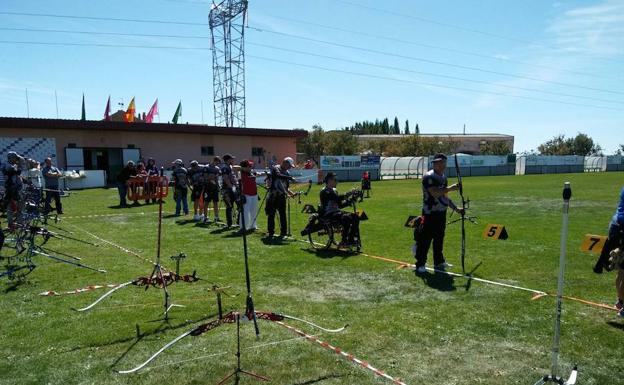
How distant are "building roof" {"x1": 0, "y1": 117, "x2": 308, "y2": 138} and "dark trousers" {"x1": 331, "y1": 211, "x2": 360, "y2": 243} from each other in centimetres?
2933

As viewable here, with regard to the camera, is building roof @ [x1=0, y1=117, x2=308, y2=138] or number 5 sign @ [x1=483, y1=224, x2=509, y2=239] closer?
number 5 sign @ [x1=483, y1=224, x2=509, y2=239]

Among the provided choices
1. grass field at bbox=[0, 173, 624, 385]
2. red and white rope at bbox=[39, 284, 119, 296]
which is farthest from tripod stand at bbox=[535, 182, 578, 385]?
red and white rope at bbox=[39, 284, 119, 296]

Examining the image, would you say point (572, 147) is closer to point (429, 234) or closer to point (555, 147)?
point (555, 147)

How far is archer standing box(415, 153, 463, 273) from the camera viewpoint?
25.9 feet

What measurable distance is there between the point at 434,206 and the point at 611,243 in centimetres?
269

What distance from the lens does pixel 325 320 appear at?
5887 mm

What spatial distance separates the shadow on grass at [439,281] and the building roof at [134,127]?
31991 mm

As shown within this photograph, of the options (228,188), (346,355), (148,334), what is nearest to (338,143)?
(228,188)

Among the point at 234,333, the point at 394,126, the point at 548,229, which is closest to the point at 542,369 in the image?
the point at 234,333

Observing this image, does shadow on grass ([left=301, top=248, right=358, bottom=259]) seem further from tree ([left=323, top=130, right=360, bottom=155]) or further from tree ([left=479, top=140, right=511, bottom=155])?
tree ([left=479, top=140, right=511, bottom=155])

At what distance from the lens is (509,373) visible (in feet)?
14.6

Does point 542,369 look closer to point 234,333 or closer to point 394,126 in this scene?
point 234,333

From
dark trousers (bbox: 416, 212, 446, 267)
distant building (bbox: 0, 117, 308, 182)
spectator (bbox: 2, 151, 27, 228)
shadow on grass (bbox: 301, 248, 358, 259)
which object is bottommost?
shadow on grass (bbox: 301, 248, 358, 259)

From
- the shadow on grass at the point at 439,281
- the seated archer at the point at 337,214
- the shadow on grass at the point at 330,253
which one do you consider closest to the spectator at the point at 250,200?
the seated archer at the point at 337,214
